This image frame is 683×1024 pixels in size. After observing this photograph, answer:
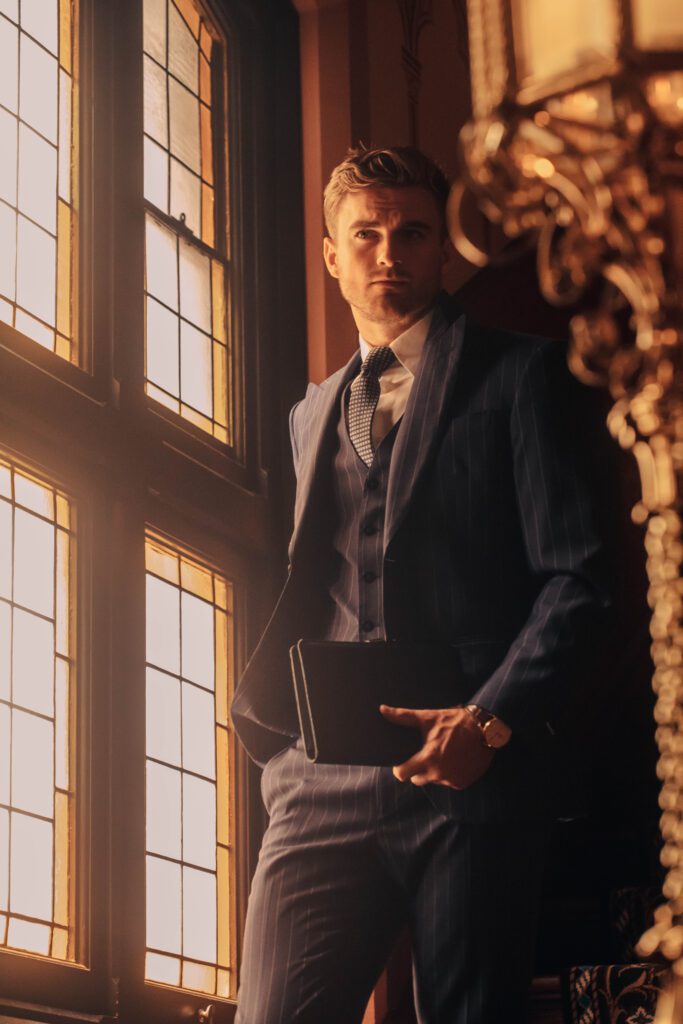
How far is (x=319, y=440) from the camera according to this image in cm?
271

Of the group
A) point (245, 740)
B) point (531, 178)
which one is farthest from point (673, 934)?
point (245, 740)

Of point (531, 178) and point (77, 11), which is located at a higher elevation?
point (77, 11)

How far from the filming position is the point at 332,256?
9.43 ft

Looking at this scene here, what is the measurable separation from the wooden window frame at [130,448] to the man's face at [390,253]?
702 millimetres

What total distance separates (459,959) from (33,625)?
3.75 ft

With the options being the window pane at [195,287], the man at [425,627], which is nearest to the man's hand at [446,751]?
the man at [425,627]

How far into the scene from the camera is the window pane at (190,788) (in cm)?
336

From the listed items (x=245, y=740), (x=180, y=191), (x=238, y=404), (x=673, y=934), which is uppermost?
(x=180, y=191)

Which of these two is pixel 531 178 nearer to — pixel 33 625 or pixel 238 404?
pixel 33 625

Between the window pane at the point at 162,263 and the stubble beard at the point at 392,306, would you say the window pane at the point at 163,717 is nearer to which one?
the window pane at the point at 162,263

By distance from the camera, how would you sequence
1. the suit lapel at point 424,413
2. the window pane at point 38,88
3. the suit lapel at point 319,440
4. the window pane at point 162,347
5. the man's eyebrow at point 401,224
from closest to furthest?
the suit lapel at point 424,413
the suit lapel at point 319,440
the man's eyebrow at point 401,224
the window pane at point 38,88
the window pane at point 162,347

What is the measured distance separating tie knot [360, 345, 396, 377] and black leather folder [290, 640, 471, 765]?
1.88 feet

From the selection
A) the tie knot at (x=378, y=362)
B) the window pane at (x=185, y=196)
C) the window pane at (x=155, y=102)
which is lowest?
the tie knot at (x=378, y=362)

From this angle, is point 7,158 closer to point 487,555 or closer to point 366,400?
point 366,400
